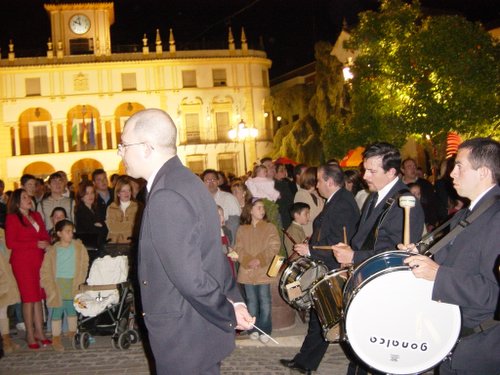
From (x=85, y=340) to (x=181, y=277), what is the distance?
213 inches

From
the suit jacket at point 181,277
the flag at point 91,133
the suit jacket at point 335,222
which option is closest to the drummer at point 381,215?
the suit jacket at point 335,222

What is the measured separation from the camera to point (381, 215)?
16.3 ft

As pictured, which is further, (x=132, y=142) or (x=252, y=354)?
(x=252, y=354)

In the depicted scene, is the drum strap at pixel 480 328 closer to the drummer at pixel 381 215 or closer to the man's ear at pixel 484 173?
the man's ear at pixel 484 173

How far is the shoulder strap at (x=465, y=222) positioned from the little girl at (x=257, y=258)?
478 centimetres

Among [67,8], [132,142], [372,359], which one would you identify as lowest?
[372,359]

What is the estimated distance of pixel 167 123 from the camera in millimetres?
3715

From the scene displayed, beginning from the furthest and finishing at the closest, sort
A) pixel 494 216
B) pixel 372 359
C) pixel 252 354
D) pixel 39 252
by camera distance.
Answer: pixel 39 252, pixel 252 354, pixel 372 359, pixel 494 216

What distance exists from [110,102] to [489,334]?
153 feet

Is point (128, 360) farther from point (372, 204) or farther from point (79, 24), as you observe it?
point (79, 24)

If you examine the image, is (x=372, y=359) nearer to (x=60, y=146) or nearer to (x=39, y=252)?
(x=39, y=252)

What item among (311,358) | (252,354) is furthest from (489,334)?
(252,354)

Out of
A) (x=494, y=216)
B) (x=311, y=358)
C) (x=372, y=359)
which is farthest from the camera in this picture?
(x=311, y=358)

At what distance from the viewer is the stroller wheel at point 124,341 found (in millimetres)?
8078
